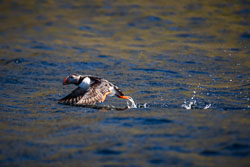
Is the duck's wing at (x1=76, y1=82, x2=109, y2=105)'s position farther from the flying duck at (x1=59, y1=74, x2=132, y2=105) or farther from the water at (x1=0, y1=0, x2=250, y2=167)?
the water at (x1=0, y1=0, x2=250, y2=167)

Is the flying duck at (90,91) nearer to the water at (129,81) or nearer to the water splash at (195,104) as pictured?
the water at (129,81)

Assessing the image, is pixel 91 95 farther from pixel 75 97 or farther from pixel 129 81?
pixel 129 81

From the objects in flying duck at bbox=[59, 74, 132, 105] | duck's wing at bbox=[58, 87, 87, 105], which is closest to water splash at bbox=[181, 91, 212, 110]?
flying duck at bbox=[59, 74, 132, 105]

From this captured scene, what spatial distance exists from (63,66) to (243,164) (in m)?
8.08

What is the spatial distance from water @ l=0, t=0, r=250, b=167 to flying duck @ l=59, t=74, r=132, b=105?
0.86ft

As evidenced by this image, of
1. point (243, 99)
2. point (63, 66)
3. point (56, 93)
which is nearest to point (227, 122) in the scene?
point (243, 99)

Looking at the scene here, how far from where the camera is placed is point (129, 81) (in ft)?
31.7

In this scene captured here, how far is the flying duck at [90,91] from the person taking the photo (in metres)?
6.60

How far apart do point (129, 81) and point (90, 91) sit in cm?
306

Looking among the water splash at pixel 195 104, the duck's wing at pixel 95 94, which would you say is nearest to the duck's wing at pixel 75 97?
the duck's wing at pixel 95 94

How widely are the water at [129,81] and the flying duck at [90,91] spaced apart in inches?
10.3

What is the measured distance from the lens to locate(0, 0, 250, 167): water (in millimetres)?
4871

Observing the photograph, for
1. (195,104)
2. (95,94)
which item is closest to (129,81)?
(195,104)

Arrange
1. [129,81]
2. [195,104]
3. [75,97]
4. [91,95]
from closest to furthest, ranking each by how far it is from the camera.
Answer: [91,95] < [75,97] < [195,104] < [129,81]
